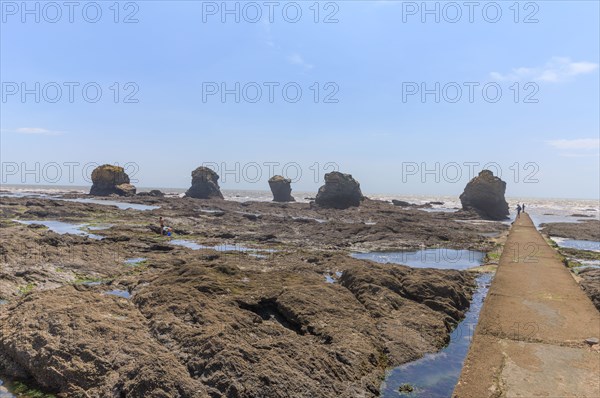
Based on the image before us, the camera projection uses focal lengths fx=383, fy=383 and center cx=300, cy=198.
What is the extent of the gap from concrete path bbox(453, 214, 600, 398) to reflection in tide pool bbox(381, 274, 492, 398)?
0.46 m

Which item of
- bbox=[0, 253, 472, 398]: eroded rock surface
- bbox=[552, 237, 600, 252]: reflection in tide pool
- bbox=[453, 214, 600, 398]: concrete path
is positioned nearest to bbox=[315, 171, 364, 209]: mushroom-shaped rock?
bbox=[552, 237, 600, 252]: reflection in tide pool

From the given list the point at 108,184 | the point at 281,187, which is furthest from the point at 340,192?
the point at 108,184

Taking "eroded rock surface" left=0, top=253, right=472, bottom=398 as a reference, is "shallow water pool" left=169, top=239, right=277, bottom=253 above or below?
below

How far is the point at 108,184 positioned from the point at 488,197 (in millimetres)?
85951

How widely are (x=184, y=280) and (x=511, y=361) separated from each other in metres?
10.5

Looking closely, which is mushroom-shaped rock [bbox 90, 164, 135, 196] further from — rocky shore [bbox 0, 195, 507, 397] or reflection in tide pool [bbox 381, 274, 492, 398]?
reflection in tide pool [bbox 381, 274, 492, 398]

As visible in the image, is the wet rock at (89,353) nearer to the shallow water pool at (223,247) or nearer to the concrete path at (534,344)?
the concrete path at (534,344)

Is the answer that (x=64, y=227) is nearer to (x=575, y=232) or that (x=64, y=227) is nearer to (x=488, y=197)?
(x=575, y=232)

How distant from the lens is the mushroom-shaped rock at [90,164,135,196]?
93.9 m

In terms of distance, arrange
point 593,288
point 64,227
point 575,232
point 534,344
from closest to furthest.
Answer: point 534,344 → point 593,288 → point 64,227 → point 575,232

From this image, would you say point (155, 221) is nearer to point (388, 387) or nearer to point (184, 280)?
point (184, 280)

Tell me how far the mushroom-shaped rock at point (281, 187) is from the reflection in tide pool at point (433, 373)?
88.9 metres

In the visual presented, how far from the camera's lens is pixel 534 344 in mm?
11484

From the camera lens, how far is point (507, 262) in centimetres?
2448
